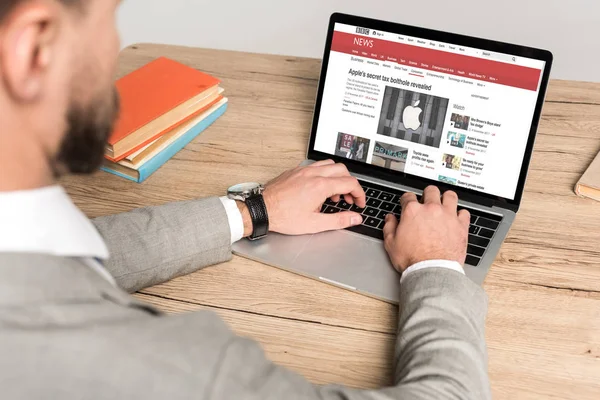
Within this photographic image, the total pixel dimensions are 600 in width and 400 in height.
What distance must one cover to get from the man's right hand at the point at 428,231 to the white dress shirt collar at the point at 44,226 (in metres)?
0.54

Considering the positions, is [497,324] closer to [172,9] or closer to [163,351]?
[163,351]

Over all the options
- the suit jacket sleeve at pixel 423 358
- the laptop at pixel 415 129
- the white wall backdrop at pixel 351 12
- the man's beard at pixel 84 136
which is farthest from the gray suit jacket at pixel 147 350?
the white wall backdrop at pixel 351 12

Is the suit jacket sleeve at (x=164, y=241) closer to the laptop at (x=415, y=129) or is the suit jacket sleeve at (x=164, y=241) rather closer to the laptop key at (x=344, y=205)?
the laptop at (x=415, y=129)

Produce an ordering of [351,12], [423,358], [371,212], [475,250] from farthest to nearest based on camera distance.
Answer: [351,12], [371,212], [475,250], [423,358]

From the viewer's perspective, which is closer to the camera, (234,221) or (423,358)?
(423,358)

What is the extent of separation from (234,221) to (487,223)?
17.9 inches

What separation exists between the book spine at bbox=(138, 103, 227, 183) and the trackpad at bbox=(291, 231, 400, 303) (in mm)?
390

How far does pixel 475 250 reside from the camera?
1.31 m

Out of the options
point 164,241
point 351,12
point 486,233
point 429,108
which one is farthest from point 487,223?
point 351,12

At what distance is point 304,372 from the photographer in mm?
1091

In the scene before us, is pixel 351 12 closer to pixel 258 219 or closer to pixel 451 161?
pixel 451 161

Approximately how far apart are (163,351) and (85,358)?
8 centimetres

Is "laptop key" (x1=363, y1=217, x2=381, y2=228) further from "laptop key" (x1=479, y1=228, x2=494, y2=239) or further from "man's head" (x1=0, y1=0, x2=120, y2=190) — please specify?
"man's head" (x1=0, y1=0, x2=120, y2=190)

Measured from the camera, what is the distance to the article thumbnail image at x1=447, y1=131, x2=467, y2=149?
1430 millimetres
